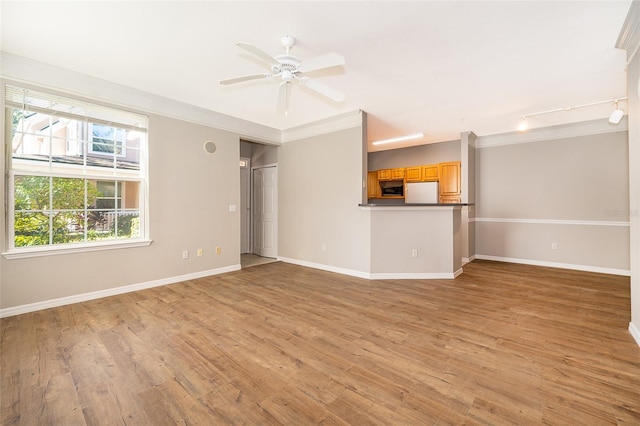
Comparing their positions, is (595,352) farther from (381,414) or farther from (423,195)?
(423,195)

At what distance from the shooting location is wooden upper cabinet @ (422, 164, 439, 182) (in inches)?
252

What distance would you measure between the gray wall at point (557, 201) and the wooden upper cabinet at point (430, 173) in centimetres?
87

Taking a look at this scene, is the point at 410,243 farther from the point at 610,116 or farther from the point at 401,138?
the point at 610,116

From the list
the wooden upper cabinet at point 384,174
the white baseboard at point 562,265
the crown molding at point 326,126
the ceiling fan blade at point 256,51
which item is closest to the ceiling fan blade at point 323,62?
the ceiling fan blade at point 256,51

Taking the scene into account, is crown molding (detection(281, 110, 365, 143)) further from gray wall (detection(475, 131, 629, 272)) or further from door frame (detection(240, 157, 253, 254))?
gray wall (detection(475, 131, 629, 272))

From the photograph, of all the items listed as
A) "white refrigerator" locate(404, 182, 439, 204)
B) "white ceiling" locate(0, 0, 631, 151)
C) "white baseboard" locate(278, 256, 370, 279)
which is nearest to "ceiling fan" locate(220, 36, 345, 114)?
"white ceiling" locate(0, 0, 631, 151)

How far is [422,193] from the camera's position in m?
6.41

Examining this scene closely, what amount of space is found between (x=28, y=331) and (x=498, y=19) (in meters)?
5.08

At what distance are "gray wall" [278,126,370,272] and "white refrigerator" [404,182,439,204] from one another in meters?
2.50

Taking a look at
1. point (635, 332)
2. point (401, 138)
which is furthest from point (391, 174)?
point (635, 332)

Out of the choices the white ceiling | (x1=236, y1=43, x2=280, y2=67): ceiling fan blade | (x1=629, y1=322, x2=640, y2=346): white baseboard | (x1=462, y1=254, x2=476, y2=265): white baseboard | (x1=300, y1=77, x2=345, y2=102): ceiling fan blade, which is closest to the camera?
(x1=236, y1=43, x2=280, y2=67): ceiling fan blade

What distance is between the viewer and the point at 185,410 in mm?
1559

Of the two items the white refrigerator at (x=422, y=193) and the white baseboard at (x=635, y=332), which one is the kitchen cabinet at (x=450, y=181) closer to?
the white refrigerator at (x=422, y=193)

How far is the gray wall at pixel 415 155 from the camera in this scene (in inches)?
249
